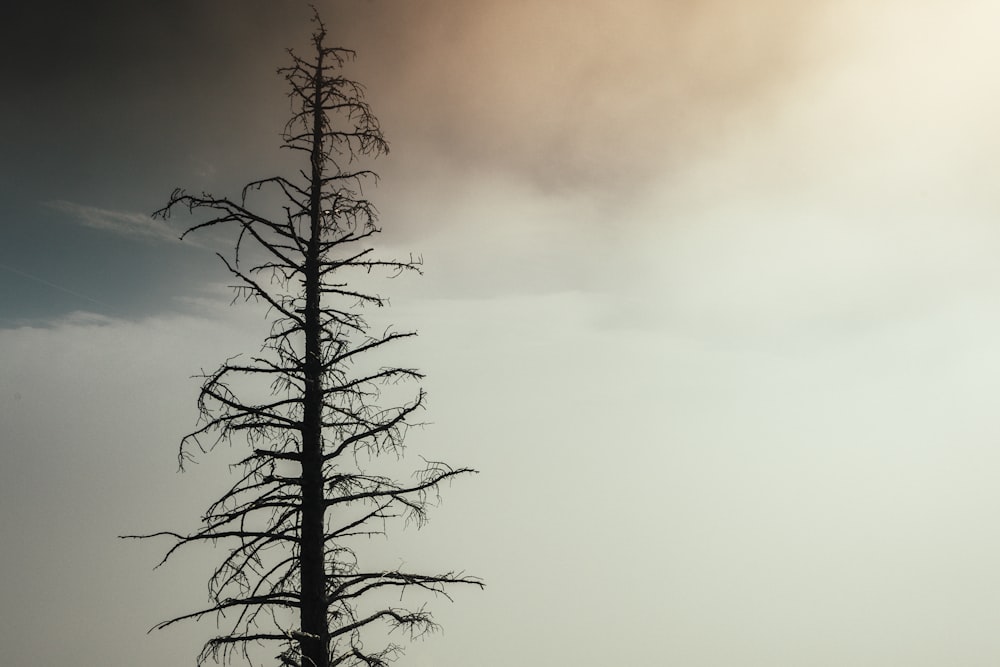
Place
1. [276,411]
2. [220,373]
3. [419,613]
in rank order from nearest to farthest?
[220,373], [276,411], [419,613]

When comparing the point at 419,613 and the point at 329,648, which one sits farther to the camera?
the point at 419,613

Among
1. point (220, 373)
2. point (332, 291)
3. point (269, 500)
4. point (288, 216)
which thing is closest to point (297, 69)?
point (288, 216)

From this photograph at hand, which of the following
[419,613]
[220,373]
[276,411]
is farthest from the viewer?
[419,613]

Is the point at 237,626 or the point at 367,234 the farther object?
the point at 367,234

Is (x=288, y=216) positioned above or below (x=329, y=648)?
above

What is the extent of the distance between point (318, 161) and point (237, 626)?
5.82 meters

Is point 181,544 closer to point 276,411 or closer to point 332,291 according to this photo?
point 276,411

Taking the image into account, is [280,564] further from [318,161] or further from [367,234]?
[318,161]

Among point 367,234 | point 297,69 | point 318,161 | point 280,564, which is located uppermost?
point 297,69

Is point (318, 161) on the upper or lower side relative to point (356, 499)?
upper

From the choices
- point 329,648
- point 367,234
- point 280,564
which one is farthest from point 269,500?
point 367,234

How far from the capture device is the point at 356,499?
7.99 m

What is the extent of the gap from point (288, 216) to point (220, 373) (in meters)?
2.20

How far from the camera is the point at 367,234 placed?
822 cm
